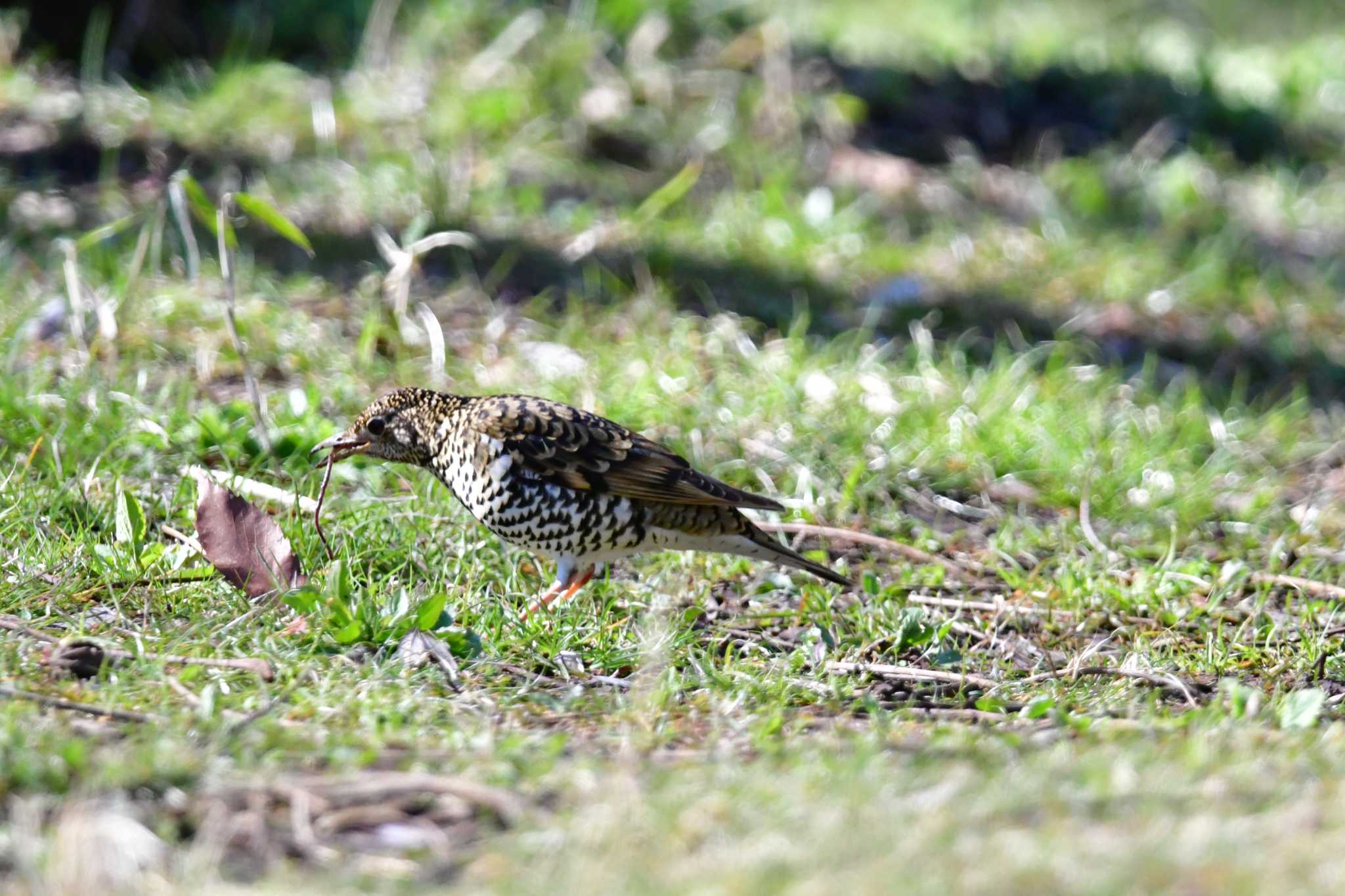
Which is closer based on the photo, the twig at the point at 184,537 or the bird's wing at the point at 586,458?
the twig at the point at 184,537

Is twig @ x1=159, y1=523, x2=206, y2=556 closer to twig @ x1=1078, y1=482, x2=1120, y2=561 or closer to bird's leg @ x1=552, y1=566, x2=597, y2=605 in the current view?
bird's leg @ x1=552, y1=566, x2=597, y2=605

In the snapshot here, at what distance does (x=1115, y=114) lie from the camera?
34.2 feet

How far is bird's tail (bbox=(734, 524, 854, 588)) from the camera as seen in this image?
5020 millimetres

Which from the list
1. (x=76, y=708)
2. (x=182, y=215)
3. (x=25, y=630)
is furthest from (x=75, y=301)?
(x=76, y=708)

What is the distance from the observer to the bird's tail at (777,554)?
16.5 feet

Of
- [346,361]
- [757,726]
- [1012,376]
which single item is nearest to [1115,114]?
[1012,376]

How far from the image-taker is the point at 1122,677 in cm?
452

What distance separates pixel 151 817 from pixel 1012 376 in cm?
470

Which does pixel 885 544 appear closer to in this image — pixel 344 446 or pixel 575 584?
pixel 575 584

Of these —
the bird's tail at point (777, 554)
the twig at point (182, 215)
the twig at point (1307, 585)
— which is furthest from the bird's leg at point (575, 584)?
the twig at point (1307, 585)

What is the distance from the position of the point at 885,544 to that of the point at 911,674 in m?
1.09

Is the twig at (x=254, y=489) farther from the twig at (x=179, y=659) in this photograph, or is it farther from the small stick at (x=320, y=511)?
the twig at (x=179, y=659)

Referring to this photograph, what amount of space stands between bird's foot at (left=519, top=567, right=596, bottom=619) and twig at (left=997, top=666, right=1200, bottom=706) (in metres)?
1.36

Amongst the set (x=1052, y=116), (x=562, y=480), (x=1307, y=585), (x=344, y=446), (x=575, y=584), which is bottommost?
(x=1307, y=585)
